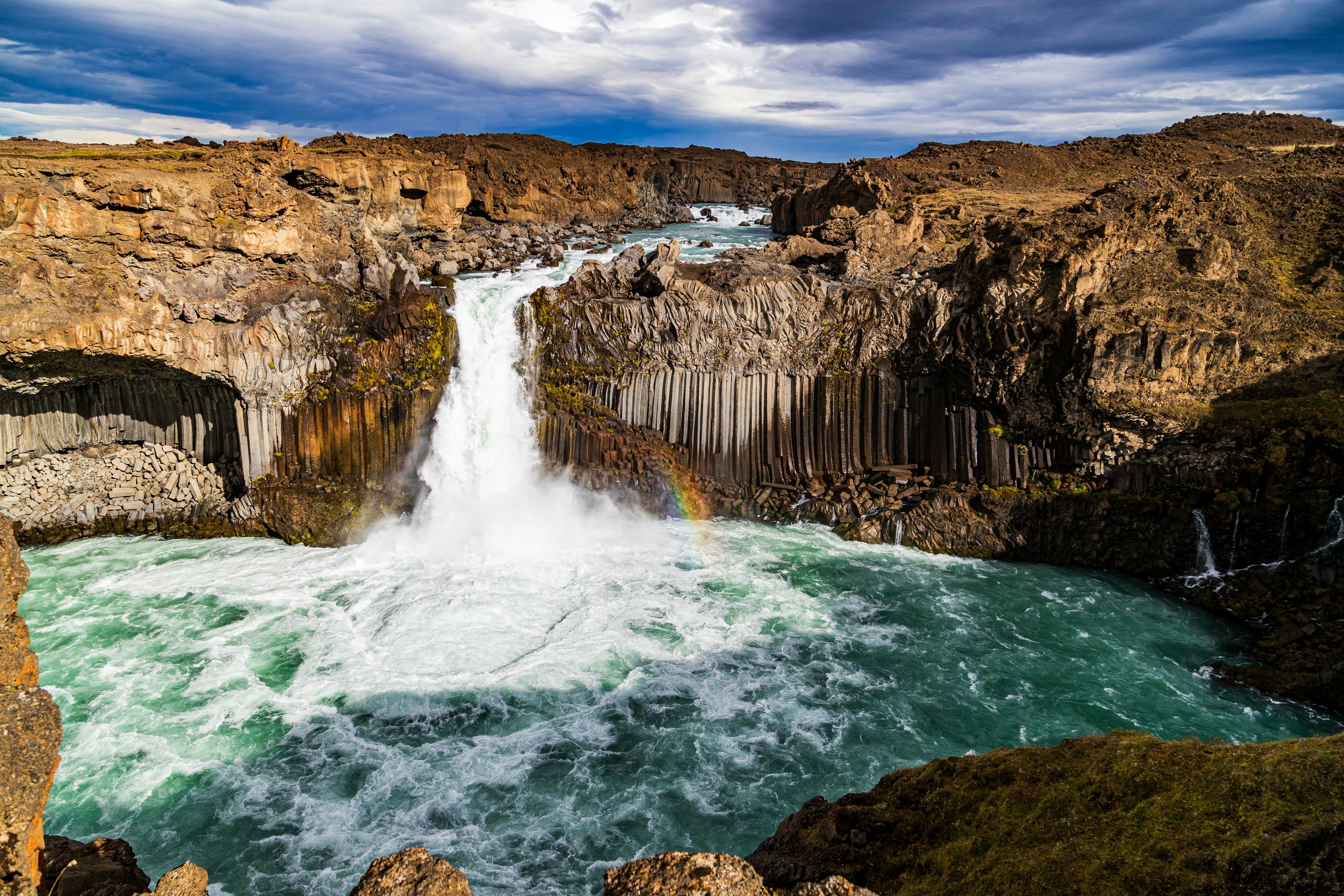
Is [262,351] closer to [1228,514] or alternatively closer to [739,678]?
[739,678]

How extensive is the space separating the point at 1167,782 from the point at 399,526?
65.9 feet

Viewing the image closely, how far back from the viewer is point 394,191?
37938mm

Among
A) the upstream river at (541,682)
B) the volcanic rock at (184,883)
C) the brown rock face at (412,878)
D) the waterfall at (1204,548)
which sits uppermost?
the brown rock face at (412,878)

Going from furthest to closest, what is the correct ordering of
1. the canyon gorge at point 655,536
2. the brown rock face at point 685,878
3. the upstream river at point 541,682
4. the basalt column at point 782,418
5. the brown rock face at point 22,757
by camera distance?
the basalt column at point 782,418, the upstream river at point 541,682, the canyon gorge at point 655,536, the brown rock face at point 22,757, the brown rock face at point 685,878

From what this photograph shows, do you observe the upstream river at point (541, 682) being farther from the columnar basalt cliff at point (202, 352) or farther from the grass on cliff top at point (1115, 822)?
the grass on cliff top at point (1115, 822)

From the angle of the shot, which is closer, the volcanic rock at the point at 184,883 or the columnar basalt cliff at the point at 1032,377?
the volcanic rock at the point at 184,883

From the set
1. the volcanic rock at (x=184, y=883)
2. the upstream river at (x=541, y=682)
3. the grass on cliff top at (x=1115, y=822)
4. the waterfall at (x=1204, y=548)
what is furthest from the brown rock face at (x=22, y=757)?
the waterfall at (x=1204, y=548)

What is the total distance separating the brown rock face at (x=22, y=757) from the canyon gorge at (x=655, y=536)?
35mm

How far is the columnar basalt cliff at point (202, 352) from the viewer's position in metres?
19.7

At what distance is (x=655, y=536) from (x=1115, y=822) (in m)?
17.0

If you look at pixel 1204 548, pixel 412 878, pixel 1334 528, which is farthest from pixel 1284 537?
pixel 412 878

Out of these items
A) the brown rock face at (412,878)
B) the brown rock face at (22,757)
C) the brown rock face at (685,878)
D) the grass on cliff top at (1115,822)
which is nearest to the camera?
the grass on cliff top at (1115,822)

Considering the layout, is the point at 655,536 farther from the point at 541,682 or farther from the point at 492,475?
the point at 541,682

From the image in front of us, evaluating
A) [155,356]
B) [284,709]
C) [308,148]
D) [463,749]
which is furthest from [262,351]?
[308,148]
